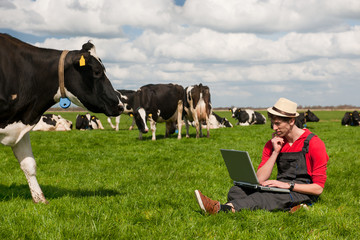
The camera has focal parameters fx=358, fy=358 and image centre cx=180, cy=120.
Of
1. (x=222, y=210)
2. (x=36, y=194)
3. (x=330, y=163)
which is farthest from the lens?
(x=330, y=163)

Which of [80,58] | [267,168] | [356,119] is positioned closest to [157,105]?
[80,58]

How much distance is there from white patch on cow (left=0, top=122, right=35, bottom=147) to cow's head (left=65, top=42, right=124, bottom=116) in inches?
30.9

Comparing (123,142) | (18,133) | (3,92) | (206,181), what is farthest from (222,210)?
(123,142)

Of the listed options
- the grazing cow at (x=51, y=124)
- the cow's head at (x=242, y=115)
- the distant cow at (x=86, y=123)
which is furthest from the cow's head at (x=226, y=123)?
the grazing cow at (x=51, y=124)

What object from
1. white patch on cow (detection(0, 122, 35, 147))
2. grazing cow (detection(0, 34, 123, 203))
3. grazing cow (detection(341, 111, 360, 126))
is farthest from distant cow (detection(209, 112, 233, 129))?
white patch on cow (detection(0, 122, 35, 147))

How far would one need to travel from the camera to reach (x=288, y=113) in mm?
4762

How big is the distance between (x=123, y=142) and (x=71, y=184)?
23.8 feet

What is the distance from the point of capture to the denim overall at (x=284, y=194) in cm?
498

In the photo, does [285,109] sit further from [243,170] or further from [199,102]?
[199,102]

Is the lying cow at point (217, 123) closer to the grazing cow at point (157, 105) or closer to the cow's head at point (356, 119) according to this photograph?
the cow's head at point (356, 119)

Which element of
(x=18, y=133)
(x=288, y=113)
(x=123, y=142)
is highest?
(x=288, y=113)

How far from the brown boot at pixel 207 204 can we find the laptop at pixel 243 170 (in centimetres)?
52

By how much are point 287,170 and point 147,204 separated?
215 cm

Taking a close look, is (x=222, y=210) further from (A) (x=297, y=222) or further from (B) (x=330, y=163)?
(B) (x=330, y=163)
